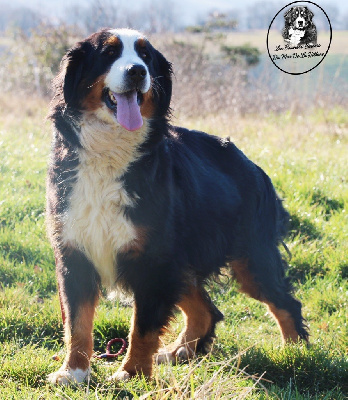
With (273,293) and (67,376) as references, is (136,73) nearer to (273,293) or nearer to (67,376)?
(67,376)

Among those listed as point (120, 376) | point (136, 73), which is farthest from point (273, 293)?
point (136, 73)

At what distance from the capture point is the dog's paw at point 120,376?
11.2 ft

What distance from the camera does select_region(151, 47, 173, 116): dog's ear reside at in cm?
372

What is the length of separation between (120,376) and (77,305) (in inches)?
19.4

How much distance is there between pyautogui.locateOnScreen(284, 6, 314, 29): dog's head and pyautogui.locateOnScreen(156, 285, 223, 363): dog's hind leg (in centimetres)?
584

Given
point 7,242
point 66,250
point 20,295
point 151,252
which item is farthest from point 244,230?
point 7,242

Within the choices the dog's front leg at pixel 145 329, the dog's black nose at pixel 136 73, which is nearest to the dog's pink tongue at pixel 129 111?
the dog's black nose at pixel 136 73

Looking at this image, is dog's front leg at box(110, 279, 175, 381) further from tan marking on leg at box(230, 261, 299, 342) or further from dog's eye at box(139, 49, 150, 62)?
dog's eye at box(139, 49, 150, 62)

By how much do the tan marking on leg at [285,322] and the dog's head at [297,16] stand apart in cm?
569

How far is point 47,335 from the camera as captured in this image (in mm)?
4215

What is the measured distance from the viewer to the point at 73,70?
355cm

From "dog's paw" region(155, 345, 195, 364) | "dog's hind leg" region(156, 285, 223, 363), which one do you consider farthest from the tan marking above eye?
"dog's paw" region(155, 345, 195, 364)

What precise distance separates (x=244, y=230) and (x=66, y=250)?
4.70 ft

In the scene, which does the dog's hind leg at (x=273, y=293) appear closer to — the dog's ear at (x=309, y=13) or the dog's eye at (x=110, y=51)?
the dog's eye at (x=110, y=51)
